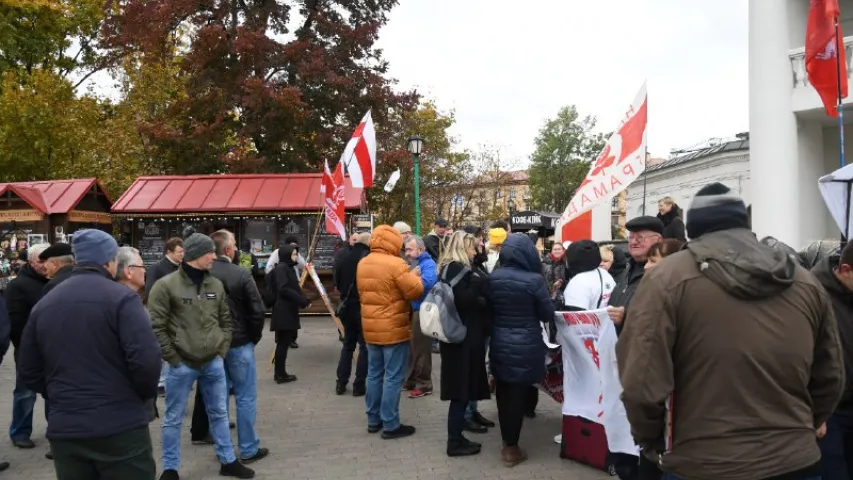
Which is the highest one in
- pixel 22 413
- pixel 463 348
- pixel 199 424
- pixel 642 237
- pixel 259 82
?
pixel 259 82

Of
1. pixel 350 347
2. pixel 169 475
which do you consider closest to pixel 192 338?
pixel 169 475

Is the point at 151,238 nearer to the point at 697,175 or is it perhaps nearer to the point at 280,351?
the point at 280,351

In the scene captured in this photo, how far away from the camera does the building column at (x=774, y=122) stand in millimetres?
11328

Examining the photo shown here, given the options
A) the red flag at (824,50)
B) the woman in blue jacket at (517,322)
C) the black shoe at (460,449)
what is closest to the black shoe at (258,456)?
the black shoe at (460,449)

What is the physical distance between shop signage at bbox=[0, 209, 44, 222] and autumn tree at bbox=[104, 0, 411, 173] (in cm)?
419

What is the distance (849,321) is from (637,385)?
1.64 meters

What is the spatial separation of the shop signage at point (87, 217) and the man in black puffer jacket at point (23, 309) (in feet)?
37.9

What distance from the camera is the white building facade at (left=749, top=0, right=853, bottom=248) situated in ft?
37.0

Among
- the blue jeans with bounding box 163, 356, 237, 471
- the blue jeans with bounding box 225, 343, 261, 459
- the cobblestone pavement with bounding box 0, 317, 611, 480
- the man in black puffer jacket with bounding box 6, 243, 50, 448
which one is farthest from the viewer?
the man in black puffer jacket with bounding box 6, 243, 50, 448

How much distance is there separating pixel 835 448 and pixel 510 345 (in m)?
2.36

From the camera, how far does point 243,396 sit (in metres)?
5.27

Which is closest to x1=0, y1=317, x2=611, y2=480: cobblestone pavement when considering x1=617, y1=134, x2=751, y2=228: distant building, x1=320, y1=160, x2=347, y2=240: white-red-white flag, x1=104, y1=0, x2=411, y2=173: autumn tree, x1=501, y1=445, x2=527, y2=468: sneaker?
x1=501, y1=445, x2=527, y2=468: sneaker

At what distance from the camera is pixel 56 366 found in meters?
3.05

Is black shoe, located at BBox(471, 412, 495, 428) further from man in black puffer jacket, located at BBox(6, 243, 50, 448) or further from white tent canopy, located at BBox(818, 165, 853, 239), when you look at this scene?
man in black puffer jacket, located at BBox(6, 243, 50, 448)
